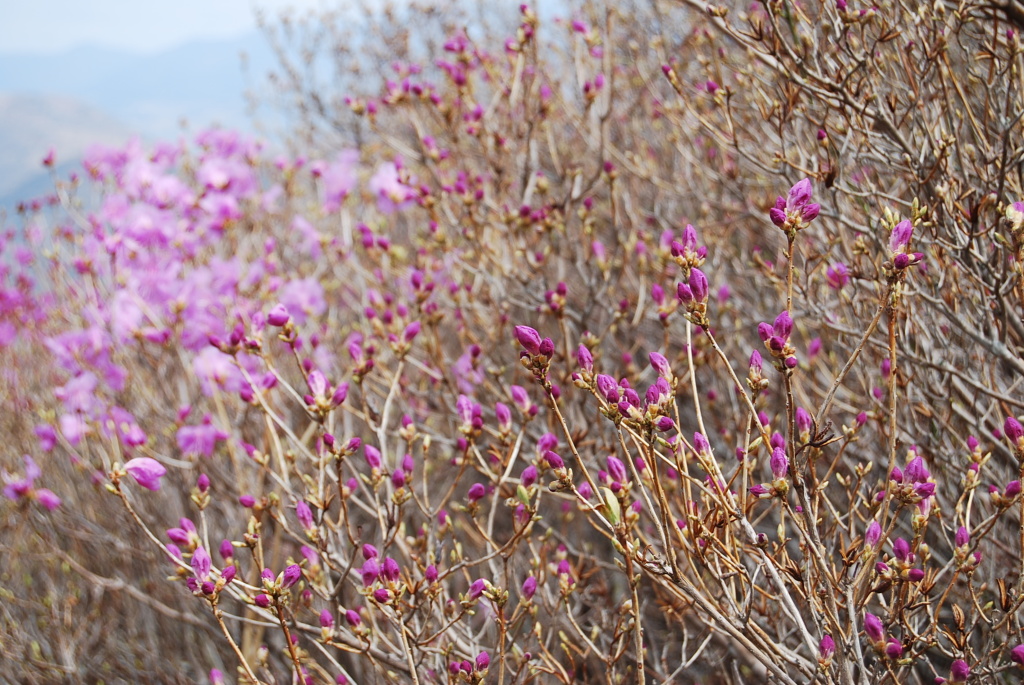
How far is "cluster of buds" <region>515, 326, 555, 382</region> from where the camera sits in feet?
4.00

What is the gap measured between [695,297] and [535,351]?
32cm

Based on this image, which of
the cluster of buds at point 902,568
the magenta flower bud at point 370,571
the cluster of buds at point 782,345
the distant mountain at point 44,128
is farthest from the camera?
the distant mountain at point 44,128

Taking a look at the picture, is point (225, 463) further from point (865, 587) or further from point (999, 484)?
point (999, 484)

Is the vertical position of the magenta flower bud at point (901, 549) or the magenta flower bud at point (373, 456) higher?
the magenta flower bud at point (373, 456)

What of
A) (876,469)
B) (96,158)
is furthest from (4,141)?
(876,469)

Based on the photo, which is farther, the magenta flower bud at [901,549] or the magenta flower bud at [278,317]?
the magenta flower bud at [278,317]

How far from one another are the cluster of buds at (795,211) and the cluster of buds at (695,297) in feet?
0.65

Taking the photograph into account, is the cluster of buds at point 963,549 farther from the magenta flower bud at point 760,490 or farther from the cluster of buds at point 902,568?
the magenta flower bud at point 760,490

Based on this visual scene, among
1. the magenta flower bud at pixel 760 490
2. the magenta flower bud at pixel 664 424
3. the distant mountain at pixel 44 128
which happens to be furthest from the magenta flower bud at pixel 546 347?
the distant mountain at pixel 44 128

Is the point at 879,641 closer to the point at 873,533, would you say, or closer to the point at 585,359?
the point at 873,533

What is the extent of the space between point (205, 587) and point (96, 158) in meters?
4.03

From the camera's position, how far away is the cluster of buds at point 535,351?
122cm

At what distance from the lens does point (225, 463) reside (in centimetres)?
373

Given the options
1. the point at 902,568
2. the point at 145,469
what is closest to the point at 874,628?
the point at 902,568
